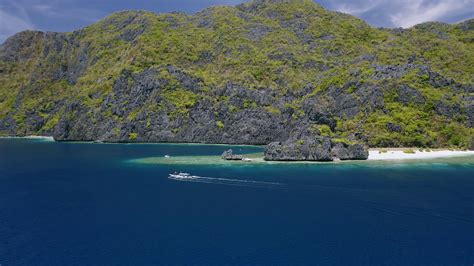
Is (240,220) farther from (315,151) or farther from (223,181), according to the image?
(315,151)

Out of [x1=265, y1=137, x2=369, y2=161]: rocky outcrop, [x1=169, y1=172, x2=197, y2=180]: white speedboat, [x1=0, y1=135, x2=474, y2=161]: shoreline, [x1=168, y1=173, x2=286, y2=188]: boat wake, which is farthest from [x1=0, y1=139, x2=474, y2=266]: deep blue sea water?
[x1=0, y1=135, x2=474, y2=161]: shoreline

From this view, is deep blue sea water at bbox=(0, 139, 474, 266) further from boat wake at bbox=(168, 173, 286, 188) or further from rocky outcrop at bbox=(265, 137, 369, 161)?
rocky outcrop at bbox=(265, 137, 369, 161)

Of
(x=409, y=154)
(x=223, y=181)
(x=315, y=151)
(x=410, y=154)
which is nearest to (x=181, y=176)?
(x=223, y=181)

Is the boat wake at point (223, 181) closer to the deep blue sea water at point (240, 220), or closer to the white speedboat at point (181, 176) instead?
the white speedboat at point (181, 176)

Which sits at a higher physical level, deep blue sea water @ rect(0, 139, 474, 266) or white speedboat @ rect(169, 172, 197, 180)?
white speedboat @ rect(169, 172, 197, 180)

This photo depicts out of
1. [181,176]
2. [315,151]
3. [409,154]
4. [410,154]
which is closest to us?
[181,176]

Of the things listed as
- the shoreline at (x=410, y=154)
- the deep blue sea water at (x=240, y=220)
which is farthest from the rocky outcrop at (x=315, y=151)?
the deep blue sea water at (x=240, y=220)
